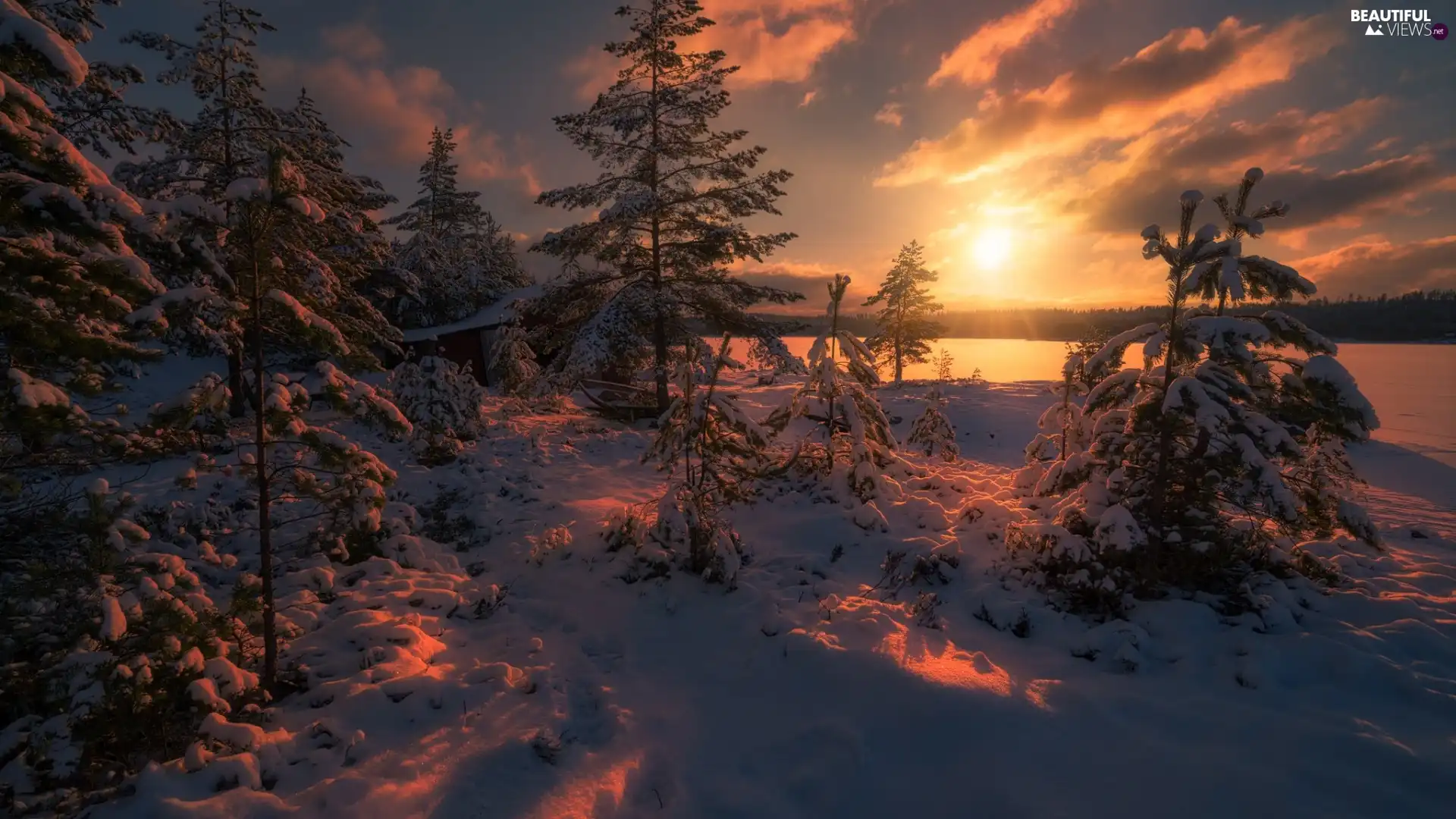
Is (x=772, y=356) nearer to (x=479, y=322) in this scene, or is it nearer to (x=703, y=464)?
(x=703, y=464)

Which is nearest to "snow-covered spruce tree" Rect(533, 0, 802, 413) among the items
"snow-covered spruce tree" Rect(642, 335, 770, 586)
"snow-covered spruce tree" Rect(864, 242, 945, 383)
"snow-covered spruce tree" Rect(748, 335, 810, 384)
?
"snow-covered spruce tree" Rect(748, 335, 810, 384)

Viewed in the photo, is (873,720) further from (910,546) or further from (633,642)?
(910,546)

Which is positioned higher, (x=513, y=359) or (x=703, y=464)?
(x=513, y=359)

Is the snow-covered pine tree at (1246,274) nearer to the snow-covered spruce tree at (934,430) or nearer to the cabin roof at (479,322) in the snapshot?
the snow-covered spruce tree at (934,430)

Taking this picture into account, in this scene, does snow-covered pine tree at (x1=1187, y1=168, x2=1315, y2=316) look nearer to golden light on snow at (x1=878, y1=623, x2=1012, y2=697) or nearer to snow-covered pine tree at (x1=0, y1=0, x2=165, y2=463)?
golden light on snow at (x1=878, y1=623, x2=1012, y2=697)

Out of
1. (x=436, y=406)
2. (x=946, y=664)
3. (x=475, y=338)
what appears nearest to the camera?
(x=946, y=664)

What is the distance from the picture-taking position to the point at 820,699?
4836mm

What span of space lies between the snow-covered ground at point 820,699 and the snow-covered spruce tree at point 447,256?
17.4 m

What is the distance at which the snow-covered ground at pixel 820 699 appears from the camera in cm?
371

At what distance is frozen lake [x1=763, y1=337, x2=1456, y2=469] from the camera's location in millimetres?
21281

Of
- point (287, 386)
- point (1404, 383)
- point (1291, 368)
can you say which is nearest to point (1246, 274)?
point (1291, 368)

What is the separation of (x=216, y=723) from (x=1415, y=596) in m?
10.9

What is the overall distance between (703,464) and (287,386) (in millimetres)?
4151

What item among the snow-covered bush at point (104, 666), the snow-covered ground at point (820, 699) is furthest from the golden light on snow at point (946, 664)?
the snow-covered bush at point (104, 666)
